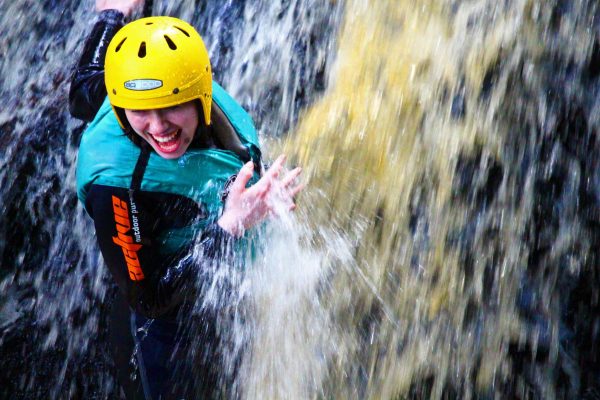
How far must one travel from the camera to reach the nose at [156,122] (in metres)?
2.72

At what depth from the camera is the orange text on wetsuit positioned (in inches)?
107

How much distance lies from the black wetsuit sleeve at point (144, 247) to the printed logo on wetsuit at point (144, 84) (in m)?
0.41

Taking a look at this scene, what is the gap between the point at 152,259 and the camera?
288 cm

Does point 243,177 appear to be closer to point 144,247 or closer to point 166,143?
point 166,143

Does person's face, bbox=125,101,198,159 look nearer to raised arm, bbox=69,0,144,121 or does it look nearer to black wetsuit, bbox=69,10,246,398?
black wetsuit, bbox=69,10,246,398

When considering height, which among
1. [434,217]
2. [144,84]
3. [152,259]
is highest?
[144,84]

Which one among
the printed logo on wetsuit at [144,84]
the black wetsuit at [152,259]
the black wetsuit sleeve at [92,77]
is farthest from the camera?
the black wetsuit sleeve at [92,77]

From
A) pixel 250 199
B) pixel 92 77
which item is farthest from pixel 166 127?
pixel 92 77

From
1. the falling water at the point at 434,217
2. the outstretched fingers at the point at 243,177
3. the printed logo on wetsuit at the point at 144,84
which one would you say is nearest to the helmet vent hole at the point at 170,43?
the printed logo on wetsuit at the point at 144,84

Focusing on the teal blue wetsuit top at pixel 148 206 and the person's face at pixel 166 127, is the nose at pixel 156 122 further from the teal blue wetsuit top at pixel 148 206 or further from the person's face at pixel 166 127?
the teal blue wetsuit top at pixel 148 206

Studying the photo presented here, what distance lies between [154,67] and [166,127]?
24 cm

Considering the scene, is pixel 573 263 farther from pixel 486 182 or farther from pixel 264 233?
pixel 264 233

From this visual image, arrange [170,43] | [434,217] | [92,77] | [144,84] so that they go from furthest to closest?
[434,217] → [92,77] → [170,43] → [144,84]

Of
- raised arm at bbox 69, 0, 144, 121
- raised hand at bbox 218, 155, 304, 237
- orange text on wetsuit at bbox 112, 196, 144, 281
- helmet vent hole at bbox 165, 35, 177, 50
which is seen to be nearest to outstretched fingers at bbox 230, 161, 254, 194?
raised hand at bbox 218, 155, 304, 237
